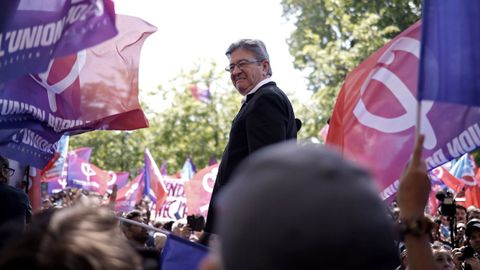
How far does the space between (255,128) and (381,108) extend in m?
0.67

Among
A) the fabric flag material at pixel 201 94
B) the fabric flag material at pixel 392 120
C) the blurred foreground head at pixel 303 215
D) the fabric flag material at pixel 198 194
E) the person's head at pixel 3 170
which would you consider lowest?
the fabric flag material at pixel 198 194

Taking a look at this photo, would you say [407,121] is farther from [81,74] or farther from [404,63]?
[81,74]

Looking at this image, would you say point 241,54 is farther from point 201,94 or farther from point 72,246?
point 201,94

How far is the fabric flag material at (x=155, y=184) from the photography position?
19.8 m

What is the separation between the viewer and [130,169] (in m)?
50.9

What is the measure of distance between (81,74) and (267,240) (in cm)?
430

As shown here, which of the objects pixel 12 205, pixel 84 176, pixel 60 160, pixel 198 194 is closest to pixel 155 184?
pixel 198 194

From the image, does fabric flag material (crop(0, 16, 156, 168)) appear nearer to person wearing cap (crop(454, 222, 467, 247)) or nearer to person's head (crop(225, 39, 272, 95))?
person's head (crop(225, 39, 272, 95))

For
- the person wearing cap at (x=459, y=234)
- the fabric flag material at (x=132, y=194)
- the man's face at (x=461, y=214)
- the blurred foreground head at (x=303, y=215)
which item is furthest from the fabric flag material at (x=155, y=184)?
the blurred foreground head at (x=303, y=215)

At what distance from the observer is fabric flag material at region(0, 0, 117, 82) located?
3.82 meters

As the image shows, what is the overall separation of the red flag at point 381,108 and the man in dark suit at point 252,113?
0.29m

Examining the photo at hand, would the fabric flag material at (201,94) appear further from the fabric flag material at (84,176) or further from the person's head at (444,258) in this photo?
the person's head at (444,258)

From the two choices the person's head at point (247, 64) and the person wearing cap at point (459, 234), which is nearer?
the person's head at point (247, 64)

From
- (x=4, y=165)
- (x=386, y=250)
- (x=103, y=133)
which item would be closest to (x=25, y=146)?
(x=4, y=165)
